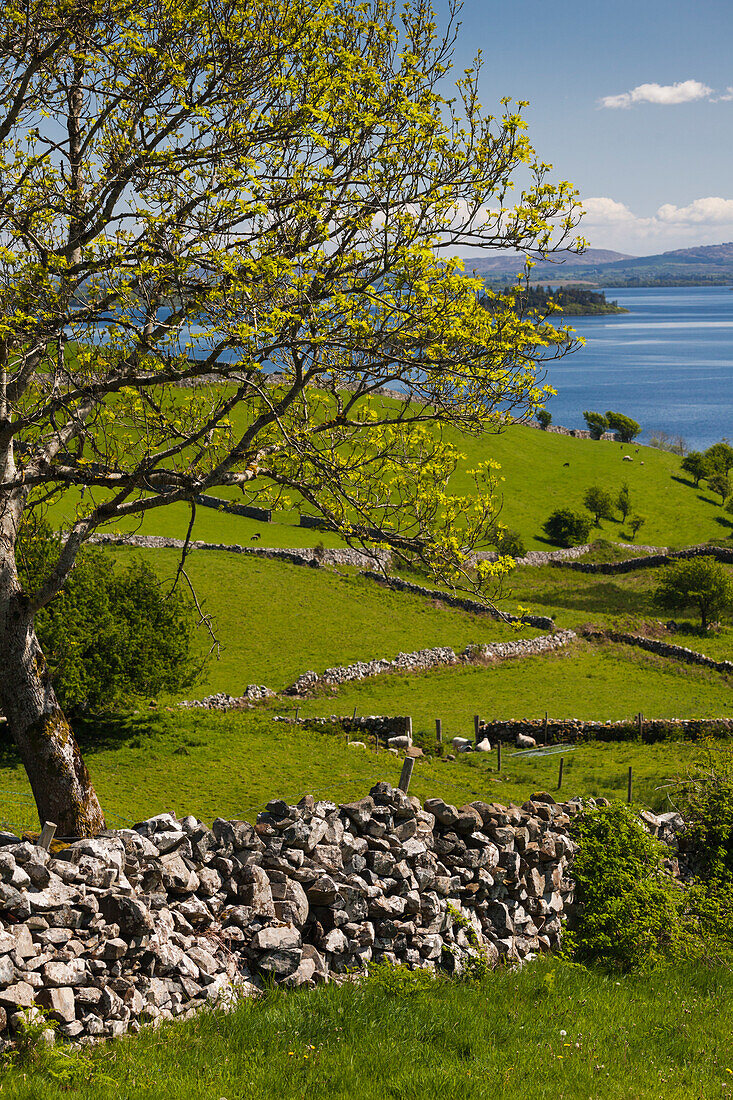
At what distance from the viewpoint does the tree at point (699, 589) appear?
166 feet

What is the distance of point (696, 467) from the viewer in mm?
96750

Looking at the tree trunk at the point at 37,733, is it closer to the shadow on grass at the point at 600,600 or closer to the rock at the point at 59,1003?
the rock at the point at 59,1003

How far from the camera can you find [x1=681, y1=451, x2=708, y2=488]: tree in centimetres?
9588

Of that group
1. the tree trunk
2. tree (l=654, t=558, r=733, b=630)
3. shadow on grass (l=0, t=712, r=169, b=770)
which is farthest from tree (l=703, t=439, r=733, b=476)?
the tree trunk

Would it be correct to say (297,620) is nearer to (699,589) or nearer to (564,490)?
(699,589)

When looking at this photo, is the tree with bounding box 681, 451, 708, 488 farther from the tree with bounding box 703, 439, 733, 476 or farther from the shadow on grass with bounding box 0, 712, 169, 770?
the shadow on grass with bounding box 0, 712, 169, 770

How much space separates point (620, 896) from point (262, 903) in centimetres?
534

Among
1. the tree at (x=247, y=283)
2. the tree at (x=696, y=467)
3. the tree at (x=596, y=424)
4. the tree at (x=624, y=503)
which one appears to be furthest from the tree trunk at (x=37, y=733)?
the tree at (x=596, y=424)

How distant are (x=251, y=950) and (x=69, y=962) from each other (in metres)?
2.04

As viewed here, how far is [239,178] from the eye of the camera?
9852 mm

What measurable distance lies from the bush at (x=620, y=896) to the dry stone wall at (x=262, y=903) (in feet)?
1.11

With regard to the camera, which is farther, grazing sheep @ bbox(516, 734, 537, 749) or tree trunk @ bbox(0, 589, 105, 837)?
grazing sheep @ bbox(516, 734, 537, 749)

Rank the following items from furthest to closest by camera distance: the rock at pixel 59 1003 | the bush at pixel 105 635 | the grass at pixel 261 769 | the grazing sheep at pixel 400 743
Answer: the grazing sheep at pixel 400 743, the bush at pixel 105 635, the grass at pixel 261 769, the rock at pixel 59 1003

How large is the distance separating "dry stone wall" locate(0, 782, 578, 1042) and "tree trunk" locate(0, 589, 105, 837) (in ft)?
6.26
